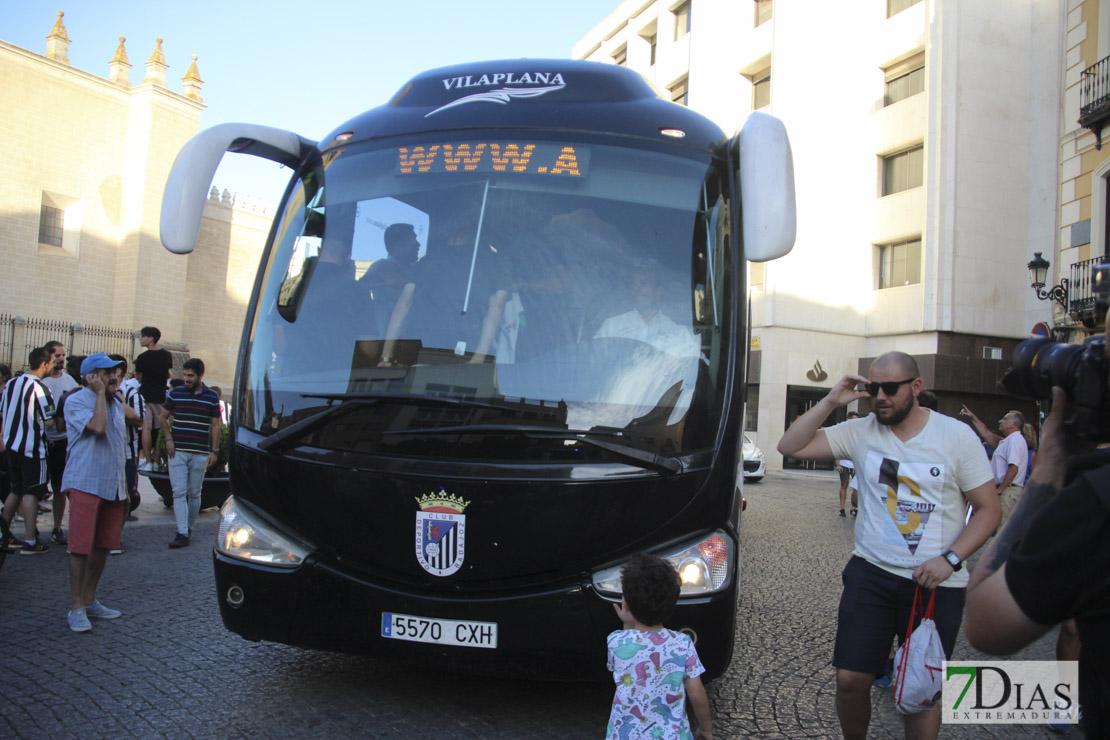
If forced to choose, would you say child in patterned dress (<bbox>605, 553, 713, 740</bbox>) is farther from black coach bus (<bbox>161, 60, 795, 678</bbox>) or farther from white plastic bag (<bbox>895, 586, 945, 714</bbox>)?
white plastic bag (<bbox>895, 586, 945, 714</bbox>)

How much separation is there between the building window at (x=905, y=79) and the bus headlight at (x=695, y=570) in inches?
1057

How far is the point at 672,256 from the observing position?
400 centimetres

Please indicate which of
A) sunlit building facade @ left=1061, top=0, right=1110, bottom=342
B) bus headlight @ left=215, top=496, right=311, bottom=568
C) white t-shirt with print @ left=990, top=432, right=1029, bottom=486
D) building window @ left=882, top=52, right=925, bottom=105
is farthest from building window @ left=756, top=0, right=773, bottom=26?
bus headlight @ left=215, top=496, right=311, bottom=568

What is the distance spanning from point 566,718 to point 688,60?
106 feet

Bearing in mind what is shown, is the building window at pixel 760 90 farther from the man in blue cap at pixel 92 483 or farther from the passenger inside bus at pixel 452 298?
the passenger inside bus at pixel 452 298

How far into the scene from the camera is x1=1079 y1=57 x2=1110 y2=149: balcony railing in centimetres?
1752

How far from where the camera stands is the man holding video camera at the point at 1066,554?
152cm

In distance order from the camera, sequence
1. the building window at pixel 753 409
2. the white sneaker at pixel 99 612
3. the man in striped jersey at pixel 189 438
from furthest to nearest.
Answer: the building window at pixel 753 409 < the man in striped jersey at pixel 189 438 < the white sneaker at pixel 99 612

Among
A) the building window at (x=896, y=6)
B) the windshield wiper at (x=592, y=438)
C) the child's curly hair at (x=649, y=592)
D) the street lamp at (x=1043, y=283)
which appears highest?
the building window at (x=896, y=6)

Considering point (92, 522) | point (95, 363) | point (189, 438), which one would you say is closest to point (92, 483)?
point (92, 522)

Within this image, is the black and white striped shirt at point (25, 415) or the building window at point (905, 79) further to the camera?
the building window at point (905, 79)

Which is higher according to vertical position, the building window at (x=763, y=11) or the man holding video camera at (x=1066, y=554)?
the building window at (x=763, y=11)

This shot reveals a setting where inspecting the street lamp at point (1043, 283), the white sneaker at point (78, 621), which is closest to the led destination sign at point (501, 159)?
the white sneaker at point (78, 621)

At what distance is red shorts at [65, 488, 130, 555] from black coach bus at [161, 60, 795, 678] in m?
1.75
